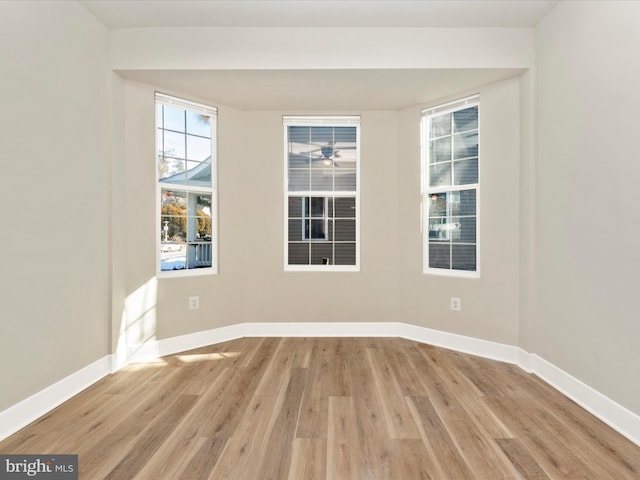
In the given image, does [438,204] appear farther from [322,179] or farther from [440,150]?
[322,179]

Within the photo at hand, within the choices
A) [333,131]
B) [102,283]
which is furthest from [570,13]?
[102,283]

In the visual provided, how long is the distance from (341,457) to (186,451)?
2.85 feet

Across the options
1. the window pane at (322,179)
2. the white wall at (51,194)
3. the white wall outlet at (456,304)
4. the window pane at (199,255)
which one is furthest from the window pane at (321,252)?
the white wall at (51,194)

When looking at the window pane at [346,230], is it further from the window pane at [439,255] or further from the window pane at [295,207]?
the window pane at [439,255]

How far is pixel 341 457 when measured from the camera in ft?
5.86

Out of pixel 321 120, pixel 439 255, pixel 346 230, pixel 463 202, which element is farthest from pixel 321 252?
pixel 463 202

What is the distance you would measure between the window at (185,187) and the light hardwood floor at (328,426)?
1137 mm

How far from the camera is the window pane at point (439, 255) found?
365cm

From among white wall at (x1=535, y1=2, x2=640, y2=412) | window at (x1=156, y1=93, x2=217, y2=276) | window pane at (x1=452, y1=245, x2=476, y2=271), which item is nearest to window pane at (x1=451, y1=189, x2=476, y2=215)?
window pane at (x1=452, y1=245, x2=476, y2=271)

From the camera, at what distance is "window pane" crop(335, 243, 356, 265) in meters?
4.05

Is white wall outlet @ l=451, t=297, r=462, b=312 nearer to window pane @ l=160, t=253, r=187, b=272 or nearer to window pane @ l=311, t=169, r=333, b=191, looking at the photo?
window pane @ l=311, t=169, r=333, b=191

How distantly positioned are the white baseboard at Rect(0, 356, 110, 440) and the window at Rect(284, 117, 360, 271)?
6.92 ft

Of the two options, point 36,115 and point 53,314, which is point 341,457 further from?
point 36,115

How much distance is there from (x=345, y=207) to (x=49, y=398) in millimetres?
3213
